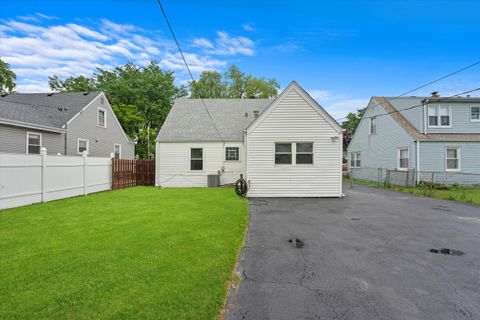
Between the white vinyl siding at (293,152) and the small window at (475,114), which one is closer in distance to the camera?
the white vinyl siding at (293,152)

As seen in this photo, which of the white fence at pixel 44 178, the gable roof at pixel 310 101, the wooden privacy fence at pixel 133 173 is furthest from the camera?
the wooden privacy fence at pixel 133 173

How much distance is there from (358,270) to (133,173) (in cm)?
1495

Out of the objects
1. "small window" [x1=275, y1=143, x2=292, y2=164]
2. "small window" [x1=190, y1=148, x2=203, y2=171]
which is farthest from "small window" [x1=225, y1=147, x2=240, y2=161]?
"small window" [x1=275, y1=143, x2=292, y2=164]

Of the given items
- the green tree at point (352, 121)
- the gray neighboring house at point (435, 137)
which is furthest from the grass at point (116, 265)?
the green tree at point (352, 121)

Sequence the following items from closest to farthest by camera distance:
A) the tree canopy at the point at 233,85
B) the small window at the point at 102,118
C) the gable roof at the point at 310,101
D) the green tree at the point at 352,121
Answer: the gable roof at the point at 310,101
the small window at the point at 102,118
the tree canopy at the point at 233,85
the green tree at the point at 352,121

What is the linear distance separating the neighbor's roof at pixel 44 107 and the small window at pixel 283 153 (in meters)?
12.8

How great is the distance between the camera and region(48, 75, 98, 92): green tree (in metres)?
29.0

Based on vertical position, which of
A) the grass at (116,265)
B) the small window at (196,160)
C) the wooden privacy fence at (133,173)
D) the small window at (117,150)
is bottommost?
the grass at (116,265)

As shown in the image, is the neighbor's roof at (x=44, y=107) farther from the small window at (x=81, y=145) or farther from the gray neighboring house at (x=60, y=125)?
the small window at (x=81, y=145)

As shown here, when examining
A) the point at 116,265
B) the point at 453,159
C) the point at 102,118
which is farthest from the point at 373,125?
the point at 102,118

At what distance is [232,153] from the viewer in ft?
50.5

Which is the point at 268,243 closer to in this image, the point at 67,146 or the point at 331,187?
the point at 331,187

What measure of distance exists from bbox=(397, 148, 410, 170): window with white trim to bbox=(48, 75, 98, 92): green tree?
109 ft

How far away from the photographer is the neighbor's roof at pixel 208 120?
1533cm
